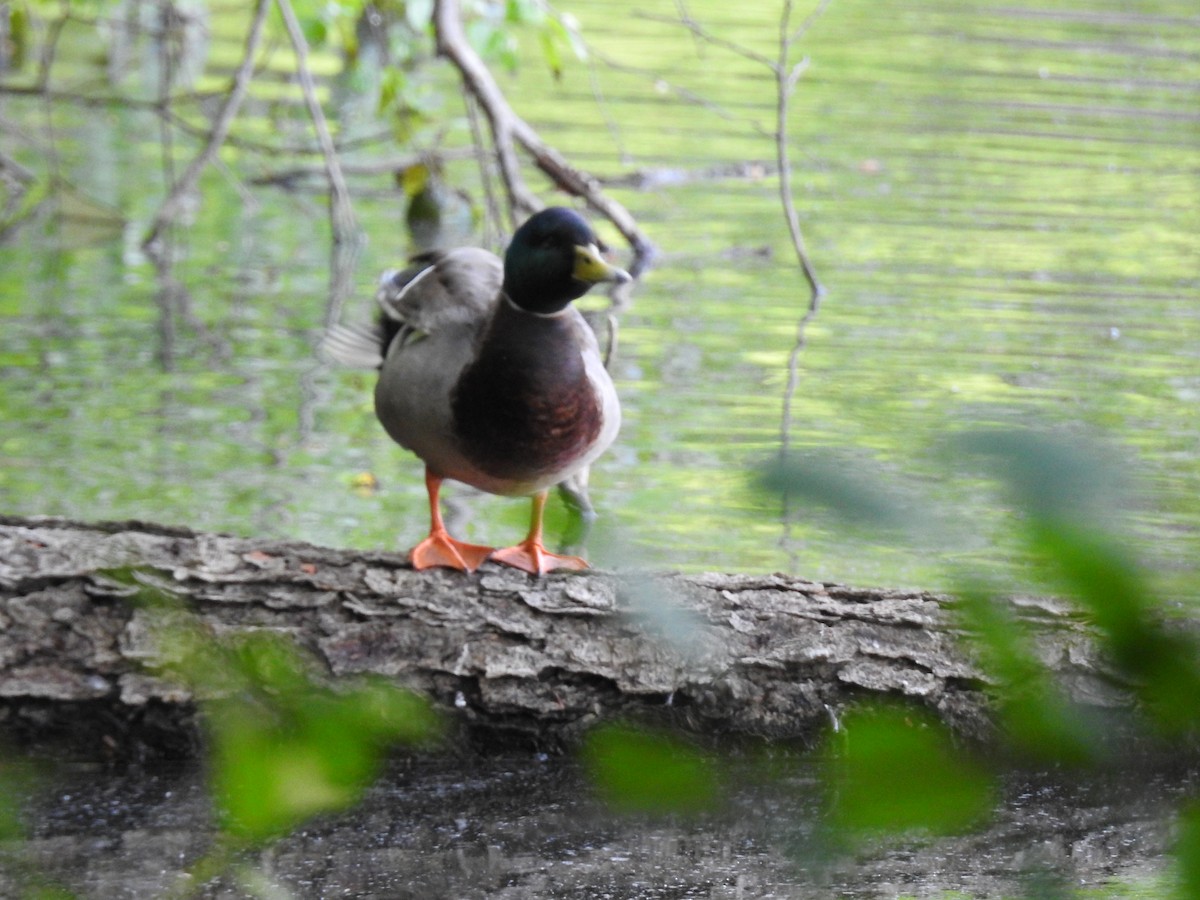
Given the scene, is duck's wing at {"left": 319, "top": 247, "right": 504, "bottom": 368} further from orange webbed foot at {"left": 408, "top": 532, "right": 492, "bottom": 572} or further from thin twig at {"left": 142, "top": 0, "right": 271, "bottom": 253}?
thin twig at {"left": 142, "top": 0, "right": 271, "bottom": 253}

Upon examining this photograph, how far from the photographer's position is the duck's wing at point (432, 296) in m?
3.05

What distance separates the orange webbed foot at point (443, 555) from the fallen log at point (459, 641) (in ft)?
0.24

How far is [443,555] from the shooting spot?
3.04 m

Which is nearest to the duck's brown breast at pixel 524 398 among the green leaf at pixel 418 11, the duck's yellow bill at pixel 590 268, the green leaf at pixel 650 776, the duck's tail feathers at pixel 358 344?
the duck's yellow bill at pixel 590 268

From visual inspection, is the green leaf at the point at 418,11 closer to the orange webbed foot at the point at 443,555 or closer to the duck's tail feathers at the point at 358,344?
the duck's tail feathers at the point at 358,344

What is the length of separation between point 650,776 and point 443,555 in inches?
95.9

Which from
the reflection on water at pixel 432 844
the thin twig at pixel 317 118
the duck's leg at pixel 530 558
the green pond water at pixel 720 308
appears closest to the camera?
the reflection on water at pixel 432 844

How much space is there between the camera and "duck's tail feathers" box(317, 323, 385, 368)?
11.5ft

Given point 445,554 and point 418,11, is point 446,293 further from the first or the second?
point 418,11

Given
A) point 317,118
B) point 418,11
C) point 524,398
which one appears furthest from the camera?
point 418,11

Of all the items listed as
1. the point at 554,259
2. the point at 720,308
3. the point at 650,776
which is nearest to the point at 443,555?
the point at 554,259

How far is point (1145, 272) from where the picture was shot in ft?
24.6

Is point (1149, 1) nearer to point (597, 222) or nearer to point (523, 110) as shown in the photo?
point (523, 110)

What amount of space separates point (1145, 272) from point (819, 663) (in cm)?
533
